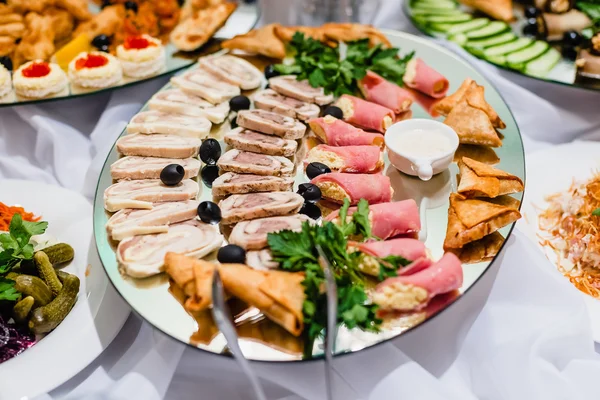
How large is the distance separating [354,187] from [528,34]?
1.92 metres

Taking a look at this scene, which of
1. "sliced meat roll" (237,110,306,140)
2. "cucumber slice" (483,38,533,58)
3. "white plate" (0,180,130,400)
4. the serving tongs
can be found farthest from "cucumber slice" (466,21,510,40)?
the serving tongs

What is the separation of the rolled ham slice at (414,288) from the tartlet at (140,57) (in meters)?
1.90

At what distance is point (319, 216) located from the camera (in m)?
2.19

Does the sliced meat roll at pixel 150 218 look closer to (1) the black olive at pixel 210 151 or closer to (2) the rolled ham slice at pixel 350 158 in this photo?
(1) the black olive at pixel 210 151

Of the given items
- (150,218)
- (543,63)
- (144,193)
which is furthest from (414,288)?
(543,63)

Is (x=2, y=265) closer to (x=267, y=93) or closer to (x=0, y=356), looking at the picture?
(x=0, y=356)

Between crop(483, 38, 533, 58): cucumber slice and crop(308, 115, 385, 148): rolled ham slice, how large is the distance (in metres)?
1.13

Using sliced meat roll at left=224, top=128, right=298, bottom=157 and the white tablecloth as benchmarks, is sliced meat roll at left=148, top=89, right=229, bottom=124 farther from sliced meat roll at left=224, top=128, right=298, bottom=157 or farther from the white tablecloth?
the white tablecloth

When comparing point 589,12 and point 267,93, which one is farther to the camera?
point 589,12

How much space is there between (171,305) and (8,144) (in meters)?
1.69

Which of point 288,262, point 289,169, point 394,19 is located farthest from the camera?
point 394,19

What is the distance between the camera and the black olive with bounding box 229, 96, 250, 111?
2703mm

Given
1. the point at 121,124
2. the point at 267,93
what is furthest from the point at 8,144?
the point at 267,93

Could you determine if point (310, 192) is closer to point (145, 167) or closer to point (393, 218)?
point (393, 218)
